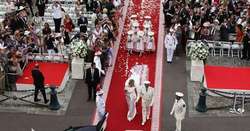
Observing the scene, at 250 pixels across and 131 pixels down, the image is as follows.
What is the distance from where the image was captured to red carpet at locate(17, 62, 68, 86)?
23047 millimetres

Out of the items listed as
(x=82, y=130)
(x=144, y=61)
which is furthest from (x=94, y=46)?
(x=82, y=130)

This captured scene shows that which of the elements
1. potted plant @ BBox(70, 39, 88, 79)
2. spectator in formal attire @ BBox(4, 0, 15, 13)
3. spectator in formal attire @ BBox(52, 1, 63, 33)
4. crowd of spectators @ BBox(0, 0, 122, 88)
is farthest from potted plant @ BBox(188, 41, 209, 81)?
spectator in formal attire @ BBox(4, 0, 15, 13)

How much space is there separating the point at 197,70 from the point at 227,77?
124cm

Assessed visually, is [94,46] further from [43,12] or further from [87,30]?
[43,12]

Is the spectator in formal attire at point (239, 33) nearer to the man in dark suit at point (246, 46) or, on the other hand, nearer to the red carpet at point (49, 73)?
the man in dark suit at point (246, 46)

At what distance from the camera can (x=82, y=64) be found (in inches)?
936

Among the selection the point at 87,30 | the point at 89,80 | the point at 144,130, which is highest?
the point at 87,30

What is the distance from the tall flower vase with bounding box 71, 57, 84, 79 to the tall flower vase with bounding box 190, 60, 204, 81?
4.40 meters

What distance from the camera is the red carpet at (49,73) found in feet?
75.6

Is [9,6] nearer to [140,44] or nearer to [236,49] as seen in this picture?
[140,44]

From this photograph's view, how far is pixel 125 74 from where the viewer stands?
2427cm

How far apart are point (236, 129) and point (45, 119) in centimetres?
662

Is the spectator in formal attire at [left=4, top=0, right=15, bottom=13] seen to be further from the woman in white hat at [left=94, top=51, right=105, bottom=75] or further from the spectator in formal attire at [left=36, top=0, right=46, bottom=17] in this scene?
the woman in white hat at [left=94, top=51, right=105, bottom=75]

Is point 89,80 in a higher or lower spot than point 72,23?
lower
